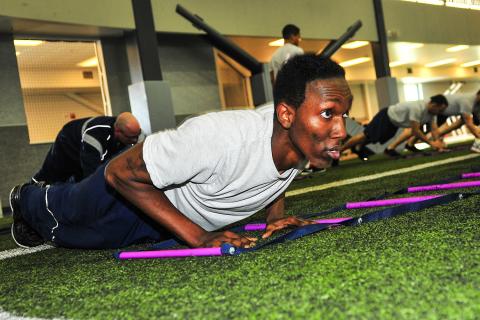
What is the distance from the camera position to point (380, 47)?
34.8 ft

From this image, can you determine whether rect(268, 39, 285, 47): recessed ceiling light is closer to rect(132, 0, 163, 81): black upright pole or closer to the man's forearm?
rect(132, 0, 163, 81): black upright pole

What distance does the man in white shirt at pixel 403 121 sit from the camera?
6797mm

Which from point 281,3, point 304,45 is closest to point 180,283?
point 281,3

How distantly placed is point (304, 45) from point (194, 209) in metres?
9.47

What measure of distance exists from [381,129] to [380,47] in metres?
4.13

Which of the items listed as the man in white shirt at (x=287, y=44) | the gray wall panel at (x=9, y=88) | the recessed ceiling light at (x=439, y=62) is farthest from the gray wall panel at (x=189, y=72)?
the recessed ceiling light at (x=439, y=62)

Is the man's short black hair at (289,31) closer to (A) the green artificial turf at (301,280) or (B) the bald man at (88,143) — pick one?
(B) the bald man at (88,143)

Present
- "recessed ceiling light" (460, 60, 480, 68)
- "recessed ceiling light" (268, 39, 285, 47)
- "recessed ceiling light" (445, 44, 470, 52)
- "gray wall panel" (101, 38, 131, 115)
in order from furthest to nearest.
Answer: "recessed ceiling light" (460, 60, 480, 68) → "recessed ceiling light" (445, 44, 470, 52) → "recessed ceiling light" (268, 39, 285, 47) → "gray wall panel" (101, 38, 131, 115)

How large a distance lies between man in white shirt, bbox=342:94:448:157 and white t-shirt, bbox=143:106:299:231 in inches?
216

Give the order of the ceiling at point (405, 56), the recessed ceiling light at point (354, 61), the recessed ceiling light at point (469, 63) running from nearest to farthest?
the ceiling at point (405, 56) → the recessed ceiling light at point (354, 61) → the recessed ceiling light at point (469, 63)

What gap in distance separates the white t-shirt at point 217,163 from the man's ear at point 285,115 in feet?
0.20

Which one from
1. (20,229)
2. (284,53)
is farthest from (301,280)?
(284,53)

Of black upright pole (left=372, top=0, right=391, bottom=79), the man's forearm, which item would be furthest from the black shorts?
the man's forearm

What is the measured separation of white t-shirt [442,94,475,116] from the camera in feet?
21.8
